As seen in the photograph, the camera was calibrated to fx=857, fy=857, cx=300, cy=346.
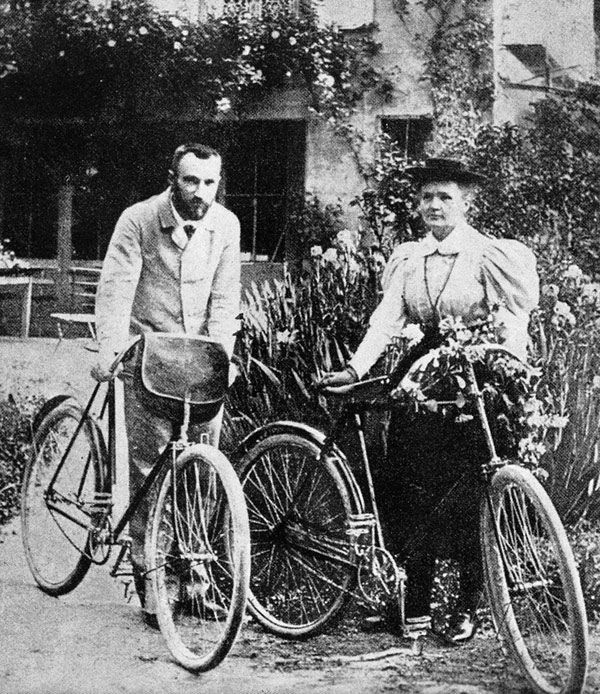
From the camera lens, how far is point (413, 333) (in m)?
2.57

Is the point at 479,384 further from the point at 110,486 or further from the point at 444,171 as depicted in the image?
the point at 110,486

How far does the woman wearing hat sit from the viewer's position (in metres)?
2.46

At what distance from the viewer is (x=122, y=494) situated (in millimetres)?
2799

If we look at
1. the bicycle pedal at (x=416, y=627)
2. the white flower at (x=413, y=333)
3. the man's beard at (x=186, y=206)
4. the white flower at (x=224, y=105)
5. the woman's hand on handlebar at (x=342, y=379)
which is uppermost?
the white flower at (x=224, y=105)

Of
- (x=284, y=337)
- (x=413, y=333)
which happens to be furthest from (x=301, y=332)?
(x=413, y=333)

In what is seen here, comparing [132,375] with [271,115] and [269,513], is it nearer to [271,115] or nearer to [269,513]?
[269,513]

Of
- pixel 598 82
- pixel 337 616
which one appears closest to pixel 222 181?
pixel 598 82

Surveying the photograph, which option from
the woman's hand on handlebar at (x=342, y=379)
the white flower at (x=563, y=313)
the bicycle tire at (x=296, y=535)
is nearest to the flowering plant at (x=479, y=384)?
the woman's hand on handlebar at (x=342, y=379)

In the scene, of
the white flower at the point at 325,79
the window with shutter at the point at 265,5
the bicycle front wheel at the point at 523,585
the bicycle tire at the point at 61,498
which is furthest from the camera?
the white flower at the point at 325,79

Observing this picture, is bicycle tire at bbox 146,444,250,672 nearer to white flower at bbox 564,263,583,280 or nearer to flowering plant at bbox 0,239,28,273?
flowering plant at bbox 0,239,28,273

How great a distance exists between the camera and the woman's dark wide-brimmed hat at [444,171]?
253 cm

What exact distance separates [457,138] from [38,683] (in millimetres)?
2136

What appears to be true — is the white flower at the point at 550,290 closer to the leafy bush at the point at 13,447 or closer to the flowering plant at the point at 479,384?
the flowering plant at the point at 479,384

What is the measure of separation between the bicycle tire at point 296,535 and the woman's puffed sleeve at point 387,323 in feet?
1.03
